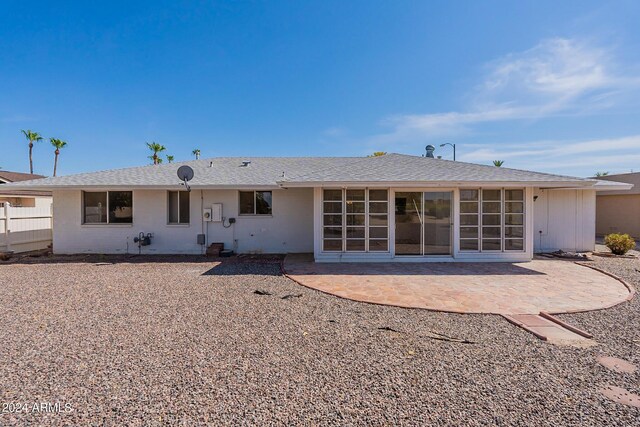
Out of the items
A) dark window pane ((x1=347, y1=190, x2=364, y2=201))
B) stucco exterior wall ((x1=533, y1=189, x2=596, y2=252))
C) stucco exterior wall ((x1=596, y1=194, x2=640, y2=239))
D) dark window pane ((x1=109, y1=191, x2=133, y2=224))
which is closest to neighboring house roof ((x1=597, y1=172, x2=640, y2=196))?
stucco exterior wall ((x1=596, y1=194, x2=640, y2=239))

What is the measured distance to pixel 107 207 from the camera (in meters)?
11.3

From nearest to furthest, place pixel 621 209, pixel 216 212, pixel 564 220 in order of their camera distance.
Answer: pixel 216 212 < pixel 564 220 < pixel 621 209

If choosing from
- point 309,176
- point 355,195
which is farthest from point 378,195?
point 309,176

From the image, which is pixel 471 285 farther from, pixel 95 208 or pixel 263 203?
pixel 95 208

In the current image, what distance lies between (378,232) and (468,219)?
9.92 ft

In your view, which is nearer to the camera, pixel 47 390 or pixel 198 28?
pixel 47 390

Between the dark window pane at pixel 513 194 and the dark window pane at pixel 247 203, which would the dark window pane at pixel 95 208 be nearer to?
the dark window pane at pixel 247 203

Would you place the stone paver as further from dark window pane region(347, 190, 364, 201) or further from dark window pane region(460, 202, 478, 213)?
dark window pane region(347, 190, 364, 201)

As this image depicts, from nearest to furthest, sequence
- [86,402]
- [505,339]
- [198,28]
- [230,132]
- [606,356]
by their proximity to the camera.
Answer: [86,402] < [606,356] < [505,339] < [198,28] < [230,132]

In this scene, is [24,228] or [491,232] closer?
[491,232]

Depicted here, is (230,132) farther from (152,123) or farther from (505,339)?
(505,339)

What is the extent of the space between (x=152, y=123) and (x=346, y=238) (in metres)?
15.3

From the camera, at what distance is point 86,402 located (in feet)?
8.78

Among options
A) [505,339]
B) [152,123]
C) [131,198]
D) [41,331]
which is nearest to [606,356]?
[505,339]
